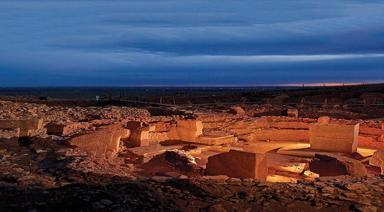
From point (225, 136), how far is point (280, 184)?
8.24m

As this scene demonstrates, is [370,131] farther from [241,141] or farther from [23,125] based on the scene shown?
[23,125]

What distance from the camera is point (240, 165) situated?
9398 mm

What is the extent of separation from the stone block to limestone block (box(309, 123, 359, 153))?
20.5 ft

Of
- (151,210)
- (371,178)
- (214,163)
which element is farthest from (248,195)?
(214,163)

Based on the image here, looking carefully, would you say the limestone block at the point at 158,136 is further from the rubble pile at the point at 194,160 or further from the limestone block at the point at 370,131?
the limestone block at the point at 370,131

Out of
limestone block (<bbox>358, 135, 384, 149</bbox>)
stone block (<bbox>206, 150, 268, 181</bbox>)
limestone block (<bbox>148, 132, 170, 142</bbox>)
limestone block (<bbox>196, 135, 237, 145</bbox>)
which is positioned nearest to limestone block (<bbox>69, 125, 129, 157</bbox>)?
limestone block (<bbox>148, 132, 170, 142</bbox>)

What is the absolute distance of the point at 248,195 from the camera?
616 cm

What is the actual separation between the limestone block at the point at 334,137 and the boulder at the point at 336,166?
11.0 feet

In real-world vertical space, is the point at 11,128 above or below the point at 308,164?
above

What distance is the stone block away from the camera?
918cm

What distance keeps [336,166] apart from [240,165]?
3.01 metres

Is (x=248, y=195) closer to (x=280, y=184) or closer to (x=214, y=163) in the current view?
(x=280, y=184)

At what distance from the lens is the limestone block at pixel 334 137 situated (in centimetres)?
1466

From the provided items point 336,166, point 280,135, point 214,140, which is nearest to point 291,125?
point 280,135
